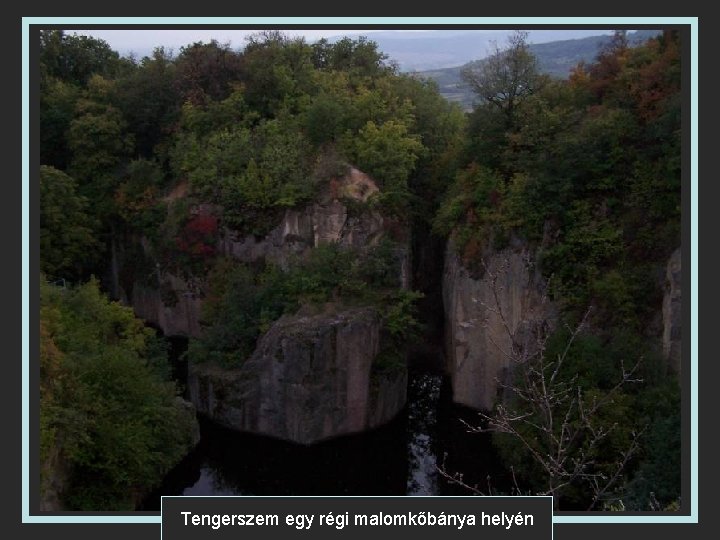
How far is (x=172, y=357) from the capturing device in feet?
89.9

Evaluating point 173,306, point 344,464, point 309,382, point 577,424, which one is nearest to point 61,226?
point 173,306

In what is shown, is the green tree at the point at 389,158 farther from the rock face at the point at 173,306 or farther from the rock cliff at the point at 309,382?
the rock face at the point at 173,306

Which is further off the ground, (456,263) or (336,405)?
(456,263)

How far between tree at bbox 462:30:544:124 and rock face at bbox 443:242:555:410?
14.9 ft

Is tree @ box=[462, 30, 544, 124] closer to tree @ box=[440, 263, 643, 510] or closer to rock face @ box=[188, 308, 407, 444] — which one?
rock face @ box=[188, 308, 407, 444]

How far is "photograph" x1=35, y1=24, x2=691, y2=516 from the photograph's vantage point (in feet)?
56.5

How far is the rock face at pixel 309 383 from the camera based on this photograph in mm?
21000

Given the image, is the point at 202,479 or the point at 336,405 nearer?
the point at 202,479

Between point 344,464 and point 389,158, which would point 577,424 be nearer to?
point 344,464

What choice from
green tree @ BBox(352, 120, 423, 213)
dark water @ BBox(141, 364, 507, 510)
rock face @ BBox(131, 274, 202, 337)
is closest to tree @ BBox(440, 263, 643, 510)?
dark water @ BBox(141, 364, 507, 510)

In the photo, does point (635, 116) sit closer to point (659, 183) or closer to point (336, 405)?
point (659, 183)

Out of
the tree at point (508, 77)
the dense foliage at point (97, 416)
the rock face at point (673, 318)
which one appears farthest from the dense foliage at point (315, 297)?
the rock face at point (673, 318)

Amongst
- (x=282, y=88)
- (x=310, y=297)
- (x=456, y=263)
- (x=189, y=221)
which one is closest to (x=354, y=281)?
(x=310, y=297)

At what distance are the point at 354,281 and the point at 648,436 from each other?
9124 millimetres
